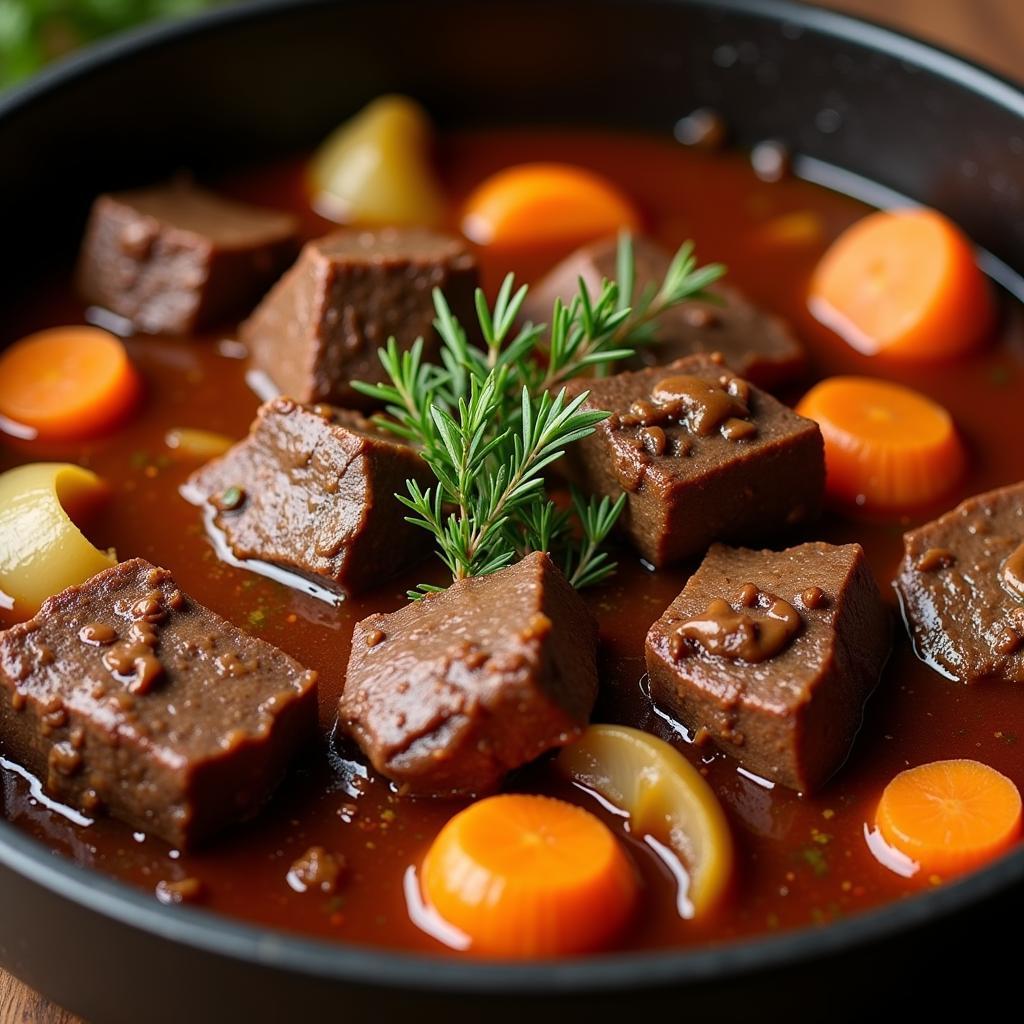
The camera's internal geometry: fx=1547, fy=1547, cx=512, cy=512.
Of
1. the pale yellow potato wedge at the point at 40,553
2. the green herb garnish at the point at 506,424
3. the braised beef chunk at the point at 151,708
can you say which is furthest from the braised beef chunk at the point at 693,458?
the pale yellow potato wedge at the point at 40,553

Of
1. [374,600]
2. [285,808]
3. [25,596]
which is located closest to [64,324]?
[25,596]

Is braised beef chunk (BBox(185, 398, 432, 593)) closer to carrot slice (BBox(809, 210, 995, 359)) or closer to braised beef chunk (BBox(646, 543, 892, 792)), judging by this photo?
braised beef chunk (BBox(646, 543, 892, 792))

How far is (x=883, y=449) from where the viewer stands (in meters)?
3.88

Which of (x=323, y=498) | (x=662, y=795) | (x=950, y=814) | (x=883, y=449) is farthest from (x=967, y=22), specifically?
(x=662, y=795)

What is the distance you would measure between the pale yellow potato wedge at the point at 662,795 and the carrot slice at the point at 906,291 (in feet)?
5.82

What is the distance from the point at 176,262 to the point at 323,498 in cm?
121

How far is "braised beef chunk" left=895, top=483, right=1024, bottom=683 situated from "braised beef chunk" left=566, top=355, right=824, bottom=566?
12.2 inches

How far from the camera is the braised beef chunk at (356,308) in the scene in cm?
388

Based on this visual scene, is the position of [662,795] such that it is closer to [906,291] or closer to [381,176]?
[906,291]

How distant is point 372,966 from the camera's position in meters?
2.38

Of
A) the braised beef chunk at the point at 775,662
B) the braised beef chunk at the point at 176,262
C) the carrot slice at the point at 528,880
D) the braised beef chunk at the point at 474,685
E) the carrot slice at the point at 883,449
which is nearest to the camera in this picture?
the carrot slice at the point at 528,880

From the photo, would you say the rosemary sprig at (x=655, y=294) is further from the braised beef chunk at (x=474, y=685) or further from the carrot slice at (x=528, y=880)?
the carrot slice at (x=528, y=880)

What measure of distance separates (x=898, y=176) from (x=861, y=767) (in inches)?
97.3

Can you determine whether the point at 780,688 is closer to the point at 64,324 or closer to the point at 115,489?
the point at 115,489
